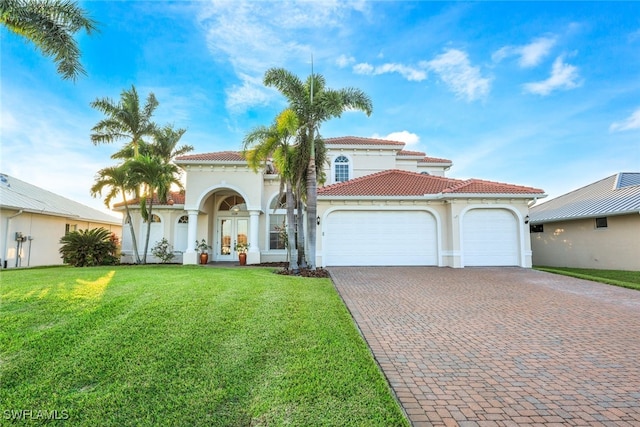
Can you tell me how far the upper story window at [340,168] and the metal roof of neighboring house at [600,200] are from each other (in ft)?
41.7

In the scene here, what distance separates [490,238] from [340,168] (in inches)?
409

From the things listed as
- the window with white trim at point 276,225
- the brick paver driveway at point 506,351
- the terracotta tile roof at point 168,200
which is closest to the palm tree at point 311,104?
the brick paver driveway at point 506,351

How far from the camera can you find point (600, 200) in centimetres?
1659

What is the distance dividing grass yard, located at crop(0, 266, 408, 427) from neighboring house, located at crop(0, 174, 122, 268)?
527 inches

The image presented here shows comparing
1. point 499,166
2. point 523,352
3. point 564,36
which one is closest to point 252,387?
point 523,352

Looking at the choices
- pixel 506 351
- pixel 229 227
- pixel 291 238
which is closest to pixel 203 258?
pixel 229 227

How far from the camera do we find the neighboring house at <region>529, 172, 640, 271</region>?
14.2 metres

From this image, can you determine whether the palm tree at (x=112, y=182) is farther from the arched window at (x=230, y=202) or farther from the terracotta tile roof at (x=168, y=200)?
the arched window at (x=230, y=202)

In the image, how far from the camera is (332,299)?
728 cm

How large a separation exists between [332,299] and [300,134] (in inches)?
286

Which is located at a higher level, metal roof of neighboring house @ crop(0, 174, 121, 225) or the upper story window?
the upper story window

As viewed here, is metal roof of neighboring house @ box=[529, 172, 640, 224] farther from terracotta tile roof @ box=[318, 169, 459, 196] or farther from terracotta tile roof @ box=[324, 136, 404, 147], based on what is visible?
terracotta tile roof @ box=[324, 136, 404, 147]

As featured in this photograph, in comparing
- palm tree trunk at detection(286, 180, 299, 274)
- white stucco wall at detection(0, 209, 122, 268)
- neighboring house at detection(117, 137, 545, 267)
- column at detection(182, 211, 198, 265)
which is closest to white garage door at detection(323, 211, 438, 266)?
neighboring house at detection(117, 137, 545, 267)

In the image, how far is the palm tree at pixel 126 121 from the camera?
66.0 ft
